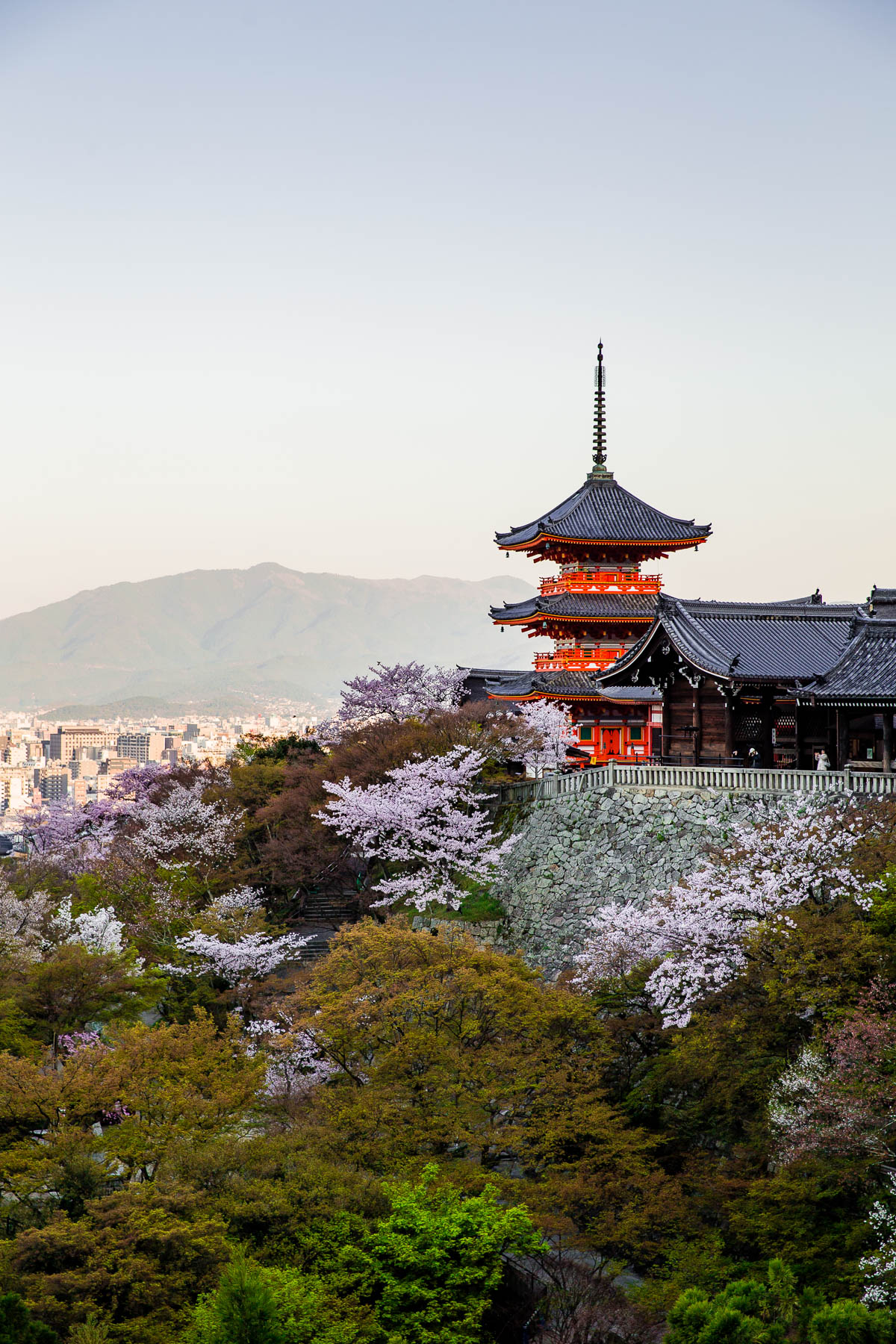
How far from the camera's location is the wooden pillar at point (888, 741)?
28.9 metres

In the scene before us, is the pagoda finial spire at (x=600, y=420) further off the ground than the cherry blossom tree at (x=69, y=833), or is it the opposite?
the pagoda finial spire at (x=600, y=420)

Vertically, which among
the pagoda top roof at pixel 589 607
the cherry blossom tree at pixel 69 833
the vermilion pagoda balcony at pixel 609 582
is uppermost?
the vermilion pagoda balcony at pixel 609 582

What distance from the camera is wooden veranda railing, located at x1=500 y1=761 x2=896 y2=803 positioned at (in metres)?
27.9

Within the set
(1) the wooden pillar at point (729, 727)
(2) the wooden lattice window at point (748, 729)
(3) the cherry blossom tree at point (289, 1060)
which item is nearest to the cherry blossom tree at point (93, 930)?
(3) the cherry blossom tree at point (289, 1060)

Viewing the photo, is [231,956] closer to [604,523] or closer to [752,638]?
[752,638]

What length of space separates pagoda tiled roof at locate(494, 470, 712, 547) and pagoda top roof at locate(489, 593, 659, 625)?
6.69ft

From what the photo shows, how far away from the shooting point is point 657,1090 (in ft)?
80.4

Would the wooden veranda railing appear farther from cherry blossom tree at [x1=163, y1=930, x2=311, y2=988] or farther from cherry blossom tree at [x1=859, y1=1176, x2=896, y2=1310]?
cherry blossom tree at [x1=859, y1=1176, x2=896, y2=1310]

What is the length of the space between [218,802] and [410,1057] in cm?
1993

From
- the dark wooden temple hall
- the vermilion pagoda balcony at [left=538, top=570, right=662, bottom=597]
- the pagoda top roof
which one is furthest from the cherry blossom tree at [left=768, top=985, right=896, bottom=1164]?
the vermilion pagoda balcony at [left=538, top=570, right=662, bottom=597]

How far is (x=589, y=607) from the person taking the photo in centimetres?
4556

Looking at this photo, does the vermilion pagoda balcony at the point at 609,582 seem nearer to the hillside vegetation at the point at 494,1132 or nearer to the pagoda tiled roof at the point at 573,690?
the pagoda tiled roof at the point at 573,690

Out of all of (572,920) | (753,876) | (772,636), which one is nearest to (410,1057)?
(753,876)

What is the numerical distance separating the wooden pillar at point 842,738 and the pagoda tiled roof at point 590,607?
14196 mm
